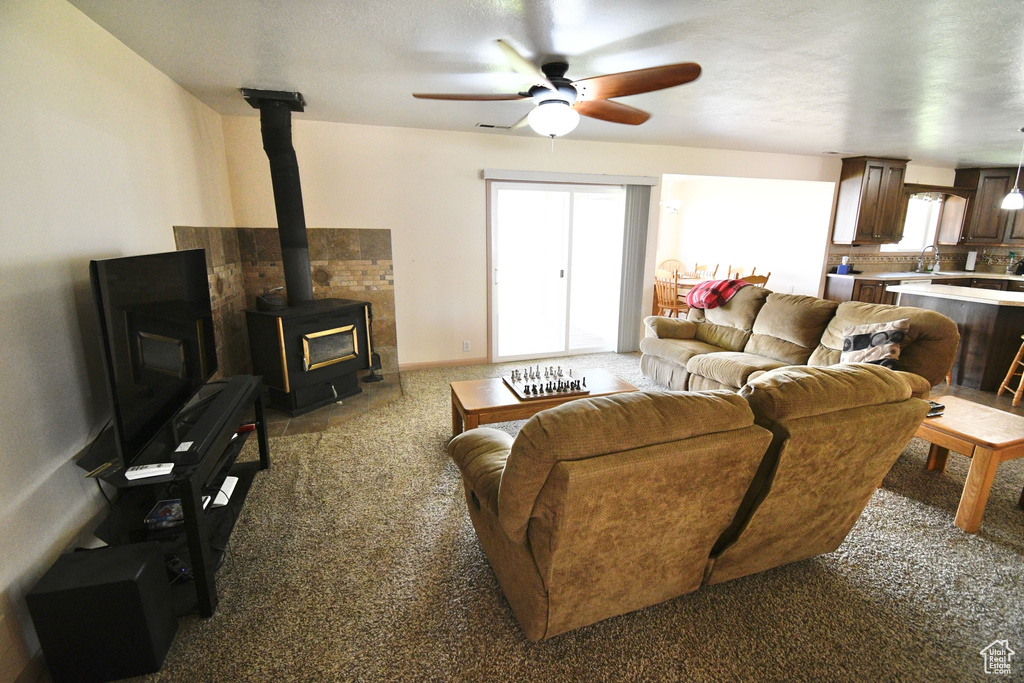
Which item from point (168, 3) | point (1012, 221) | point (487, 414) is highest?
point (168, 3)

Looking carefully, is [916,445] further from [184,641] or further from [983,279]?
[983,279]

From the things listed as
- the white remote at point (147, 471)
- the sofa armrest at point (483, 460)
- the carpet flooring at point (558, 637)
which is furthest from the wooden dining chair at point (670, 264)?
the white remote at point (147, 471)

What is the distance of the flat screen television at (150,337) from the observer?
5.06 ft

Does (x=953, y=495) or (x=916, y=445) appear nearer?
(x=953, y=495)

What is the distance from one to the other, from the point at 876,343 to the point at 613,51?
2.42 meters

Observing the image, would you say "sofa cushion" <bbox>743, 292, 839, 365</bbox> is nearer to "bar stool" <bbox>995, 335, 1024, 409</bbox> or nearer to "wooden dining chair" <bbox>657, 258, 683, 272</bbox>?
"bar stool" <bbox>995, 335, 1024, 409</bbox>

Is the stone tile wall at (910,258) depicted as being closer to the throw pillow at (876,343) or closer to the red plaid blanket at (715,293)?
the red plaid blanket at (715,293)

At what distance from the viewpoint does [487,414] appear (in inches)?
105

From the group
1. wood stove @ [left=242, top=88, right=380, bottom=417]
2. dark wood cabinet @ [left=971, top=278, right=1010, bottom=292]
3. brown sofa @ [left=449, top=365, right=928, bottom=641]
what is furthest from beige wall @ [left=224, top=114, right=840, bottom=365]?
dark wood cabinet @ [left=971, top=278, right=1010, bottom=292]

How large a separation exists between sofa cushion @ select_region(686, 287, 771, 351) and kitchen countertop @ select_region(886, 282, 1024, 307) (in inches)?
71.9

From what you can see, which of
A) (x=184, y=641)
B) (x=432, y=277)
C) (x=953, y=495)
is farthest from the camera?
(x=432, y=277)

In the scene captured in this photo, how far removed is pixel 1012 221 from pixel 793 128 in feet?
17.2

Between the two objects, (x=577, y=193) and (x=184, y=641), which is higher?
(x=577, y=193)

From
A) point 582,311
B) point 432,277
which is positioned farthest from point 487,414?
point 582,311
